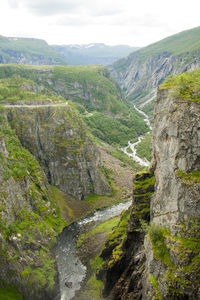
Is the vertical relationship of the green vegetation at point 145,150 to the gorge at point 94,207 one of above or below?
below

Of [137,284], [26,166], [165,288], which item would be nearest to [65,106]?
[26,166]

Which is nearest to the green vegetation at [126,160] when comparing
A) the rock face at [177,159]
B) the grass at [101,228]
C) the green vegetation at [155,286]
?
the grass at [101,228]

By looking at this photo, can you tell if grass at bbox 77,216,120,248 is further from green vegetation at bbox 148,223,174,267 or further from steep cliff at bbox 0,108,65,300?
green vegetation at bbox 148,223,174,267

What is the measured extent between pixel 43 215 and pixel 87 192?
25603 mm

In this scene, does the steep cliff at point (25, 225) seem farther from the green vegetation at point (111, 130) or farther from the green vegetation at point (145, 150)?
the green vegetation at point (111, 130)

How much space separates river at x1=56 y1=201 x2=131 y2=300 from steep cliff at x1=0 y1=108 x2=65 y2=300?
169 cm

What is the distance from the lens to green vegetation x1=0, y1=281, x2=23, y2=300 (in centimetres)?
4618

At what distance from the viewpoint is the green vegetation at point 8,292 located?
46181 millimetres

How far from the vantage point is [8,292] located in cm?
4712

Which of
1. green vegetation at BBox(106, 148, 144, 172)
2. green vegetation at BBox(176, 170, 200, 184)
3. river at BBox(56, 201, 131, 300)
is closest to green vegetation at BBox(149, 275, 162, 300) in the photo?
green vegetation at BBox(176, 170, 200, 184)

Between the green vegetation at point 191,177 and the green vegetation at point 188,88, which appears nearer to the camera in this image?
the green vegetation at point 191,177

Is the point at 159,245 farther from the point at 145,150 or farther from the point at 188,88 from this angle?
the point at 145,150

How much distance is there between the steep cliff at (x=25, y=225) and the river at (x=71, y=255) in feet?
5.56

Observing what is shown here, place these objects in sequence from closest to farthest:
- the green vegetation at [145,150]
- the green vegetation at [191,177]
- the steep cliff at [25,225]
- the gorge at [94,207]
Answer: the green vegetation at [191,177]
the gorge at [94,207]
the steep cliff at [25,225]
the green vegetation at [145,150]
